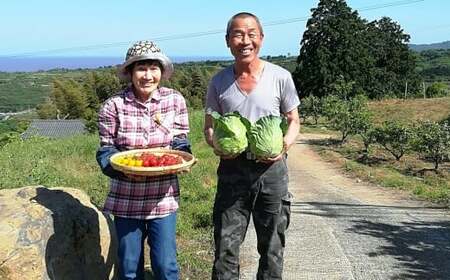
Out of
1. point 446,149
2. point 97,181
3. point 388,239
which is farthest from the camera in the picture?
point 446,149

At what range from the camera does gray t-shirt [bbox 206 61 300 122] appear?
10.1 feet

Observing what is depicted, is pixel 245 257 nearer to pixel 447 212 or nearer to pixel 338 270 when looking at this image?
pixel 338 270

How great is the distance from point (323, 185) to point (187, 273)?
566 cm

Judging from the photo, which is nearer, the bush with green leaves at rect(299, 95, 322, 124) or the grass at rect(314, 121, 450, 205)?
the grass at rect(314, 121, 450, 205)

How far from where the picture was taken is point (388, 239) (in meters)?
5.68

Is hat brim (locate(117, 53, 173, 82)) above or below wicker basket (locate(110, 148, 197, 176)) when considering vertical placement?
above

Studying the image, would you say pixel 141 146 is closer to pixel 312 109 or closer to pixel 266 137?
pixel 266 137

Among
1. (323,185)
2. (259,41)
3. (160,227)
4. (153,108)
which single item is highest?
(259,41)

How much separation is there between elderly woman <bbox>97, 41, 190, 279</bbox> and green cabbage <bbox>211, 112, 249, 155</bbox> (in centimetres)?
34

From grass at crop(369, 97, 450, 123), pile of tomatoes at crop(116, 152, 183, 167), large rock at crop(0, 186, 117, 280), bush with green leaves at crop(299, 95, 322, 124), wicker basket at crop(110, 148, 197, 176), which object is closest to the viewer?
wicker basket at crop(110, 148, 197, 176)

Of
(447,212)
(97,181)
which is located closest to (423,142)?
(447,212)

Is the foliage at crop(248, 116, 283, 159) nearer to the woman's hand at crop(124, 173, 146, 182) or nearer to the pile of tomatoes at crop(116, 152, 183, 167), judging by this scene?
the pile of tomatoes at crop(116, 152, 183, 167)

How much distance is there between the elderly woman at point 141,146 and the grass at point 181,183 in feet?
4.71

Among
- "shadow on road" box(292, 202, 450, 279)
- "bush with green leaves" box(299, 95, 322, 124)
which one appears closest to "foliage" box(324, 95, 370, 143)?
"bush with green leaves" box(299, 95, 322, 124)
